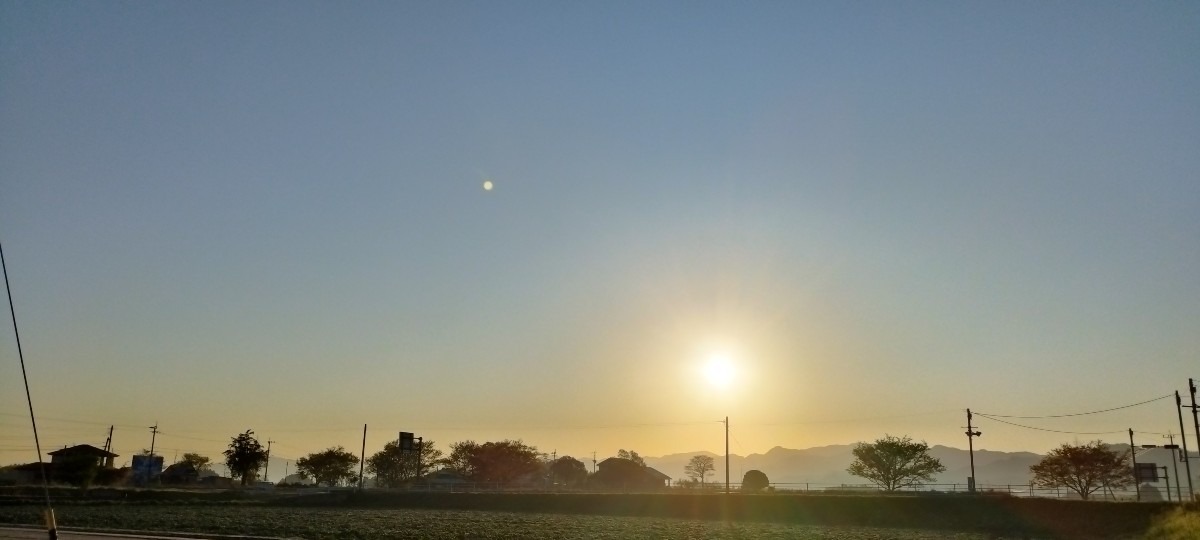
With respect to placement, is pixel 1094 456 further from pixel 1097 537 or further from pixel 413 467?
pixel 413 467

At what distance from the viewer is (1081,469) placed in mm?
97250

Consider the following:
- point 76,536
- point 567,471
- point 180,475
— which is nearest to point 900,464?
point 567,471

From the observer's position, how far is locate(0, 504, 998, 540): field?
45.4m

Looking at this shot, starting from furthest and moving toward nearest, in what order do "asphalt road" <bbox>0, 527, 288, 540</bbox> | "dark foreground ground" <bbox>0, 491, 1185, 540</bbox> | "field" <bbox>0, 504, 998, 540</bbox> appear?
1. "dark foreground ground" <bbox>0, 491, 1185, 540</bbox>
2. "field" <bbox>0, 504, 998, 540</bbox>
3. "asphalt road" <bbox>0, 527, 288, 540</bbox>

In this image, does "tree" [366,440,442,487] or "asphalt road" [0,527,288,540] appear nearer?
"asphalt road" [0,527,288,540]

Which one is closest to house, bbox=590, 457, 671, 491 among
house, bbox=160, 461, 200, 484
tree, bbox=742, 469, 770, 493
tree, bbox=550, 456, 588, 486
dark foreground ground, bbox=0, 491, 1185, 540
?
tree, bbox=550, 456, 588, 486

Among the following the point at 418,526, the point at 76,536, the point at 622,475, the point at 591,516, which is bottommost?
the point at 591,516

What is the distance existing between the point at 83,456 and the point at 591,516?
7374 centimetres

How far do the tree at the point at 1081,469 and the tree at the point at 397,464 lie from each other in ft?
324

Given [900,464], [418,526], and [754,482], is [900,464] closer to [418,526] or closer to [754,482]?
[754,482]

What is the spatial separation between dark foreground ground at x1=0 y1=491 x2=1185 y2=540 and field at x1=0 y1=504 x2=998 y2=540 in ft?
0.23

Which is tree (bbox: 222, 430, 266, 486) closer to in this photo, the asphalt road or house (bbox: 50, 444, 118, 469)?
house (bbox: 50, 444, 118, 469)

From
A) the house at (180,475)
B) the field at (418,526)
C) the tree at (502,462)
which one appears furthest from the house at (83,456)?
the tree at (502,462)

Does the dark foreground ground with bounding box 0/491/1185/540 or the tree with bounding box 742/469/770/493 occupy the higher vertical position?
the tree with bounding box 742/469/770/493
